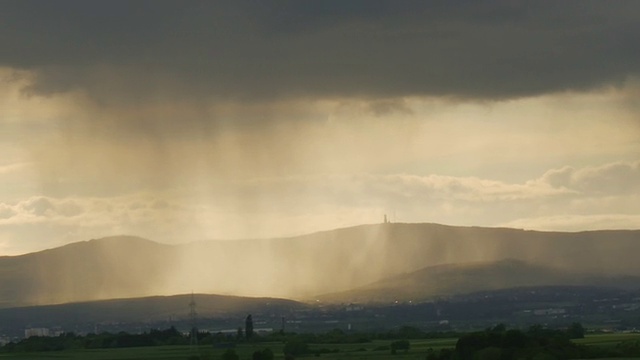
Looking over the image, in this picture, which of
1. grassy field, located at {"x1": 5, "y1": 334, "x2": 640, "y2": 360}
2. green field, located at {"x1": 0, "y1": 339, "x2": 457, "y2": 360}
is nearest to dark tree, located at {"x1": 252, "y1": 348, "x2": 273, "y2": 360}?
grassy field, located at {"x1": 5, "y1": 334, "x2": 640, "y2": 360}

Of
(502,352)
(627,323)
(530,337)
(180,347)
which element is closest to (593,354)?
(502,352)

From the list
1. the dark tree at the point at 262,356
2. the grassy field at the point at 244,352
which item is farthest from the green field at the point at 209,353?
the dark tree at the point at 262,356

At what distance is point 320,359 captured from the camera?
104688mm

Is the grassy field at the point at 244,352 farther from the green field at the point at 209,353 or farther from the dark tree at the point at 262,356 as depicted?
the dark tree at the point at 262,356

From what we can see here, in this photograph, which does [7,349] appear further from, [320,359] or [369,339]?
[320,359]

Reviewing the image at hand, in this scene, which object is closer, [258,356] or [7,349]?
[258,356]

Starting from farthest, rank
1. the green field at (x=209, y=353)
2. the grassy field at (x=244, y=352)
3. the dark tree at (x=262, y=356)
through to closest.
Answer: the green field at (x=209, y=353) < the grassy field at (x=244, y=352) < the dark tree at (x=262, y=356)

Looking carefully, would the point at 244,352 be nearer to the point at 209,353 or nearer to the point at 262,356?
the point at 209,353

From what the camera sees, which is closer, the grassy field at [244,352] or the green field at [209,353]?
the grassy field at [244,352]

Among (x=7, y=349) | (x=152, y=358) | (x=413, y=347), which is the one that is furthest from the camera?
(x=7, y=349)

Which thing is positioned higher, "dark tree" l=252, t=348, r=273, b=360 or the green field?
the green field

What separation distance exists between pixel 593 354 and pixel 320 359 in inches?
740

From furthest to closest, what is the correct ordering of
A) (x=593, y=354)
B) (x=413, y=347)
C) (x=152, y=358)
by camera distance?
(x=413, y=347) → (x=152, y=358) → (x=593, y=354)

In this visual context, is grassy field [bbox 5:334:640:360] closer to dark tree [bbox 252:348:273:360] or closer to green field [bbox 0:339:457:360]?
green field [bbox 0:339:457:360]
